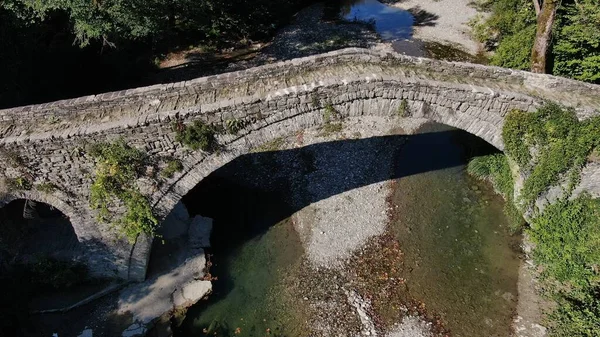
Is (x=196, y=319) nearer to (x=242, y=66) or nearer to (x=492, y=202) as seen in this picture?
(x=492, y=202)

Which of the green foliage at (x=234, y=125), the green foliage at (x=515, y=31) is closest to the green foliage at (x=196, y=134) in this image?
the green foliage at (x=234, y=125)

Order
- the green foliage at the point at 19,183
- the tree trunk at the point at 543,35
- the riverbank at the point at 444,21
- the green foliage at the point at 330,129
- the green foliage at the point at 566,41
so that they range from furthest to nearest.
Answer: the riverbank at the point at 444,21, the green foliage at the point at 330,129, the tree trunk at the point at 543,35, the green foliage at the point at 566,41, the green foliage at the point at 19,183

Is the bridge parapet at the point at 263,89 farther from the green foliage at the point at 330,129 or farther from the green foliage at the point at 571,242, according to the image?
the green foliage at the point at 330,129

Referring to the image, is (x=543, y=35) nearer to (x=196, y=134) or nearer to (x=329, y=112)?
(x=329, y=112)

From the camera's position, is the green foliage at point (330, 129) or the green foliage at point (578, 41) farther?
the green foliage at point (330, 129)

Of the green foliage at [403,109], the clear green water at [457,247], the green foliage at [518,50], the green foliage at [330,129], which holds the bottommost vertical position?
the clear green water at [457,247]

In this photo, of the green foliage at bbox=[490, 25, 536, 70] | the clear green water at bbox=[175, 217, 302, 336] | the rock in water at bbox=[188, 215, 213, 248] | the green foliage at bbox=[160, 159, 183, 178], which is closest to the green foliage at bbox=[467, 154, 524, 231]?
the green foliage at bbox=[490, 25, 536, 70]

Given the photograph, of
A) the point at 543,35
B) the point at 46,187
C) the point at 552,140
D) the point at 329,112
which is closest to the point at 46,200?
the point at 46,187
